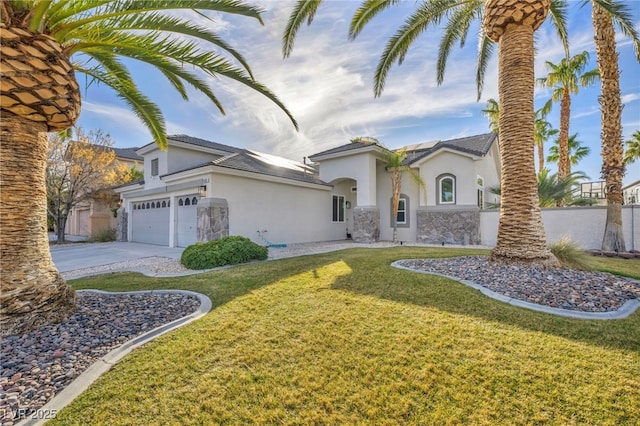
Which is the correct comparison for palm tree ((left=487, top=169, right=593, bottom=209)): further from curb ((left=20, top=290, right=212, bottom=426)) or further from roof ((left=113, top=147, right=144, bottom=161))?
roof ((left=113, top=147, right=144, bottom=161))

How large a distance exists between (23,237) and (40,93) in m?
2.00

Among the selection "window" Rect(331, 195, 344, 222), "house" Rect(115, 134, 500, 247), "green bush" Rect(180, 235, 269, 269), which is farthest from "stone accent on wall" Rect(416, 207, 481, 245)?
"green bush" Rect(180, 235, 269, 269)

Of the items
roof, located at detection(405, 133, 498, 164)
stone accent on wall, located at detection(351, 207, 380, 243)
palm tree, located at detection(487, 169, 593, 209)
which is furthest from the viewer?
stone accent on wall, located at detection(351, 207, 380, 243)

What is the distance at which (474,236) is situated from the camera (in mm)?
15141

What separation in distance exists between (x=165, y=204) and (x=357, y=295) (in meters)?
15.2

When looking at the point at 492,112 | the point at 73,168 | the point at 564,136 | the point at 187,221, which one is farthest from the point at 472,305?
the point at 492,112

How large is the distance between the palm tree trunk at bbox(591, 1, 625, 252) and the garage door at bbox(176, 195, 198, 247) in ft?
60.0

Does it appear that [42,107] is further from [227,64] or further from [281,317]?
[281,317]

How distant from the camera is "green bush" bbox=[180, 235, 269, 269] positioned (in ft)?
30.1

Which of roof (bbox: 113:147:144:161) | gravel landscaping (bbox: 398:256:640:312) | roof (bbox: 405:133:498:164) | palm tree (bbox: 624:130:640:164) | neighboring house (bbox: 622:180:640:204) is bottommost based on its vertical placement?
gravel landscaping (bbox: 398:256:640:312)

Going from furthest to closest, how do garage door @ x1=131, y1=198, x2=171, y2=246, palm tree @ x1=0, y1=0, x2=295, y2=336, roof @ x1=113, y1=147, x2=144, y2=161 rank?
roof @ x1=113, y1=147, x2=144, y2=161, garage door @ x1=131, y1=198, x2=171, y2=246, palm tree @ x1=0, y1=0, x2=295, y2=336

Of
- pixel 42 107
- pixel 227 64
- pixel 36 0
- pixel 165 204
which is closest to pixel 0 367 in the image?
pixel 42 107

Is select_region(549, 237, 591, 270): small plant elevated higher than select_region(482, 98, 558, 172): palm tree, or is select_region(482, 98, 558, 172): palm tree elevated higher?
select_region(482, 98, 558, 172): palm tree

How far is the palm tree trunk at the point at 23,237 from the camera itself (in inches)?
150
